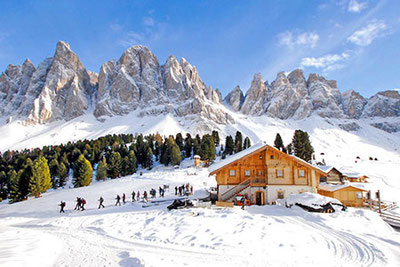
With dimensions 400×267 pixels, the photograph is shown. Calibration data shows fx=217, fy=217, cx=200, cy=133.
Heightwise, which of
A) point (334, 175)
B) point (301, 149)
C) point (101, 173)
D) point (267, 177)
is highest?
point (301, 149)

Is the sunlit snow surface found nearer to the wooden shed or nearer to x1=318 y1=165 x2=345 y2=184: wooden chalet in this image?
the wooden shed

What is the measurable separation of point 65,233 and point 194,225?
29.7 feet

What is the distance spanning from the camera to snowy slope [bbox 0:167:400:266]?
10070mm

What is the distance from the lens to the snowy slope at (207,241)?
10.1 m

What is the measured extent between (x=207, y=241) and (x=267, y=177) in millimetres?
14733

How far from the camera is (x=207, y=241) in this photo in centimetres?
1224

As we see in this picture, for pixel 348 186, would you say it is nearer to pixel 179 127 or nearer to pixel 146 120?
pixel 179 127

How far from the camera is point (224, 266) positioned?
9359 mm

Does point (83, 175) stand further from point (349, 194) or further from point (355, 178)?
point (355, 178)

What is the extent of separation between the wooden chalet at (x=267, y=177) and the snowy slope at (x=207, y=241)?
19.2 ft

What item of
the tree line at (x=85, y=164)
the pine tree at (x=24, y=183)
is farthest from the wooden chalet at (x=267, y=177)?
the pine tree at (x=24, y=183)

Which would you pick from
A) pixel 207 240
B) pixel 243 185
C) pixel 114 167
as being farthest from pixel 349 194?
pixel 114 167

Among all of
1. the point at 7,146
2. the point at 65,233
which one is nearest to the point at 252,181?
the point at 65,233

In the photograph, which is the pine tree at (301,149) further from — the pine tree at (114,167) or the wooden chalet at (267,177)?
the pine tree at (114,167)
